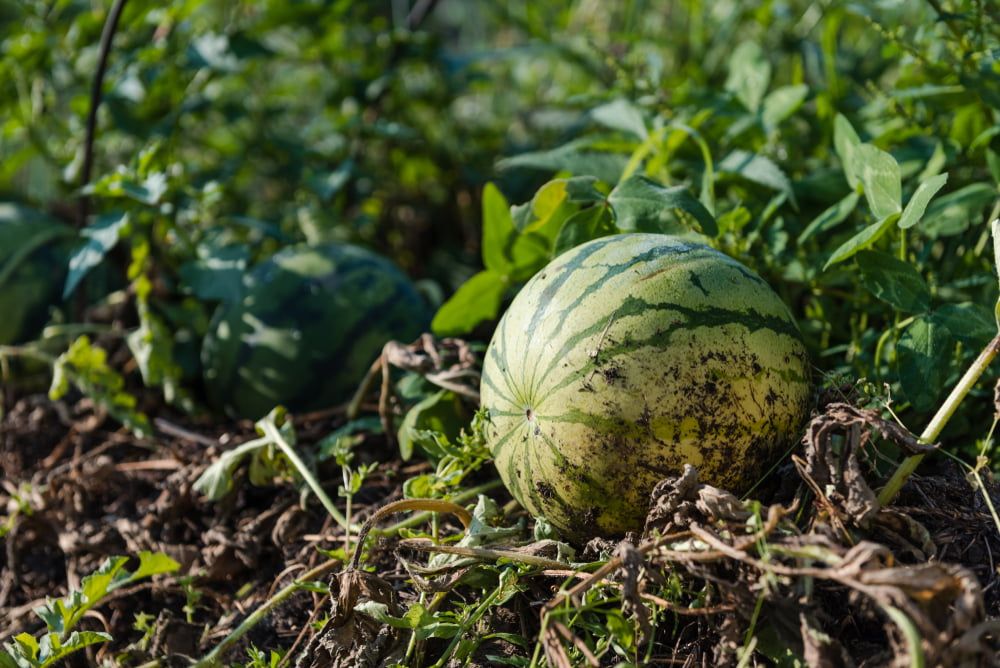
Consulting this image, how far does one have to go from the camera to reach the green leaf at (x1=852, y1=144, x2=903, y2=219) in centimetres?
152

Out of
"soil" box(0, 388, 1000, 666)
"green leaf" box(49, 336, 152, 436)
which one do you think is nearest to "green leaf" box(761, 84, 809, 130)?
"soil" box(0, 388, 1000, 666)

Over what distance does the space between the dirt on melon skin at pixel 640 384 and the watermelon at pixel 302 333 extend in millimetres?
802

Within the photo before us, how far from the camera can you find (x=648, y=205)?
167cm

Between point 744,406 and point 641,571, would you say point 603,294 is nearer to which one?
point 744,406

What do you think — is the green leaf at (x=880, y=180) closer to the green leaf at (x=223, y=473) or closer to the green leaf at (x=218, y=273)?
the green leaf at (x=223, y=473)

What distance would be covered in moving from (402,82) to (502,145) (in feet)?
1.78

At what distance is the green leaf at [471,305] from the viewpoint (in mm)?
1941

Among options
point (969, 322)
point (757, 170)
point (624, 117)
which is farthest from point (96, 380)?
point (969, 322)

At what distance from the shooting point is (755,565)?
3.72ft

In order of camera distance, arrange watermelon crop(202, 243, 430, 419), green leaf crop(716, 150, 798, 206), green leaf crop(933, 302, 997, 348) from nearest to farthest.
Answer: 1. green leaf crop(933, 302, 997, 348)
2. green leaf crop(716, 150, 798, 206)
3. watermelon crop(202, 243, 430, 419)

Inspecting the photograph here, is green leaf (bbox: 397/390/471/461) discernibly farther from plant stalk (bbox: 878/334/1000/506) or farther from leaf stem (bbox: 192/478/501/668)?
plant stalk (bbox: 878/334/1000/506)

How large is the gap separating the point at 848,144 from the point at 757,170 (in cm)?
20

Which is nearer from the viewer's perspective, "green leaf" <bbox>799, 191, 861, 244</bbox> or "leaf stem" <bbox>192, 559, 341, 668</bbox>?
"leaf stem" <bbox>192, 559, 341, 668</bbox>

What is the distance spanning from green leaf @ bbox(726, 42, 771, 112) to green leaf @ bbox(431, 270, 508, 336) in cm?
79
